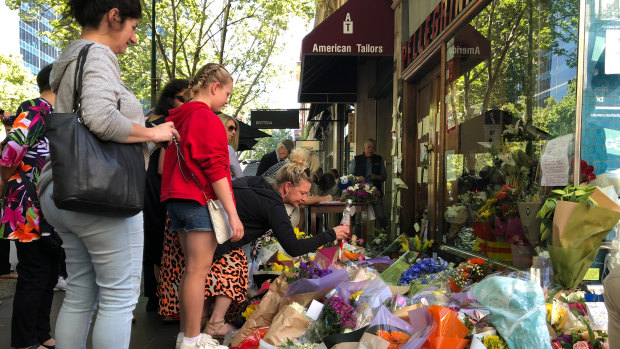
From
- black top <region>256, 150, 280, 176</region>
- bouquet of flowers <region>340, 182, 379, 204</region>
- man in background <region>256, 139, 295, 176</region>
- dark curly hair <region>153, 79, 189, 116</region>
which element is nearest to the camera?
dark curly hair <region>153, 79, 189, 116</region>

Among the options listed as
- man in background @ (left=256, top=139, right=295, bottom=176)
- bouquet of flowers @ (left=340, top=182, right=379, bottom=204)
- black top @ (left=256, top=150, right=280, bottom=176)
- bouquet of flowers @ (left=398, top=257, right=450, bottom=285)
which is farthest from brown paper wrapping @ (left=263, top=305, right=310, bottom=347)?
black top @ (left=256, top=150, right=280, bottom=176)

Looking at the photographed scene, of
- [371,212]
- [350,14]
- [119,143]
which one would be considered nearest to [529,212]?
[119,143]

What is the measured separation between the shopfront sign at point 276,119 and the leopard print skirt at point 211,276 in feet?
55.2

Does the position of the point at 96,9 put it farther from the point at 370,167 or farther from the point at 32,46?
the point at 32,46

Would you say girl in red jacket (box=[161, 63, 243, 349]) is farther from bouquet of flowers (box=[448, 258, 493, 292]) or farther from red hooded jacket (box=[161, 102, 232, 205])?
bouquet of flowers (box=[448, 258, 493, 292])

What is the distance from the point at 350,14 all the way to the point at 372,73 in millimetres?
4239

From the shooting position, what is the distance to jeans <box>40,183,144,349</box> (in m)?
2.36

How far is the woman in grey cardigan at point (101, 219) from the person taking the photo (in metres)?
2.35

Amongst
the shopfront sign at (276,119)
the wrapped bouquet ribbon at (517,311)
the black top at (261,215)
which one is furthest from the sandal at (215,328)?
the shopfront sign at (276,119)

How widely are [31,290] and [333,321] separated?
1820 millimetres

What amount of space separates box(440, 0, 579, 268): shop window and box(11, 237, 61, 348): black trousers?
306cm

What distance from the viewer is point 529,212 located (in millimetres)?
3936

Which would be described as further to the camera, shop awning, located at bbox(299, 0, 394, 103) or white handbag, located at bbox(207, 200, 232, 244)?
shop awning, located at bbox(299, 0, 394, 103)

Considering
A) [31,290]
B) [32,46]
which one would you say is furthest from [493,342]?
[32,46]
